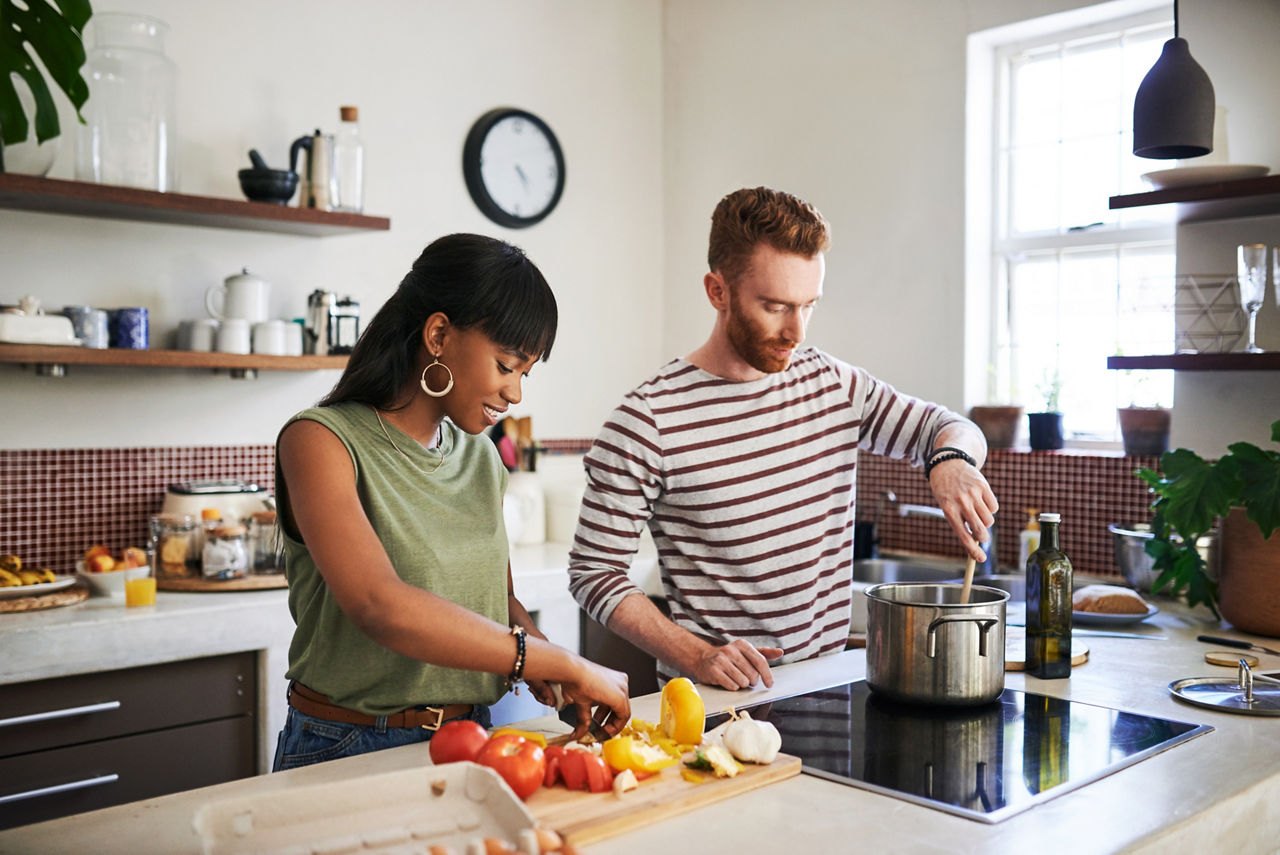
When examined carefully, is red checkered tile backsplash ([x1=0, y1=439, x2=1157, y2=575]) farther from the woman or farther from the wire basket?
the woman

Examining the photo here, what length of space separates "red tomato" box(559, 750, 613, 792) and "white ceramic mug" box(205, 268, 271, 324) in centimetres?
226

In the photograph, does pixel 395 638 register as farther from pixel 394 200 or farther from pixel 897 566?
pixel 394 200

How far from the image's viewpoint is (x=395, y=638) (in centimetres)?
129

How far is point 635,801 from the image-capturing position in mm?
1146

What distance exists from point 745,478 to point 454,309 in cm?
63

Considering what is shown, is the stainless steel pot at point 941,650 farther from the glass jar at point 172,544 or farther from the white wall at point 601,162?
the glass jar at point 172,544

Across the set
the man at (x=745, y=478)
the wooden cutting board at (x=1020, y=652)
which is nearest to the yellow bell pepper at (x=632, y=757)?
the man at (x=745, y=478)

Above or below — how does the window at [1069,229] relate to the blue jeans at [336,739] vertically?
above

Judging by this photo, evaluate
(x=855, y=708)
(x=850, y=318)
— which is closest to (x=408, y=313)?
(x=855, y=708)

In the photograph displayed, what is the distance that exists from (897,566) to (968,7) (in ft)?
5.64

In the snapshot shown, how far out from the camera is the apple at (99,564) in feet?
8.75

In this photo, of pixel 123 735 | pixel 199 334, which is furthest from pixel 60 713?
pixel 199 334

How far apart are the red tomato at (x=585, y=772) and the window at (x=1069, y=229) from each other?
8.04 feet

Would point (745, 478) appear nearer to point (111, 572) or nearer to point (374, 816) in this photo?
point (374, 816)
